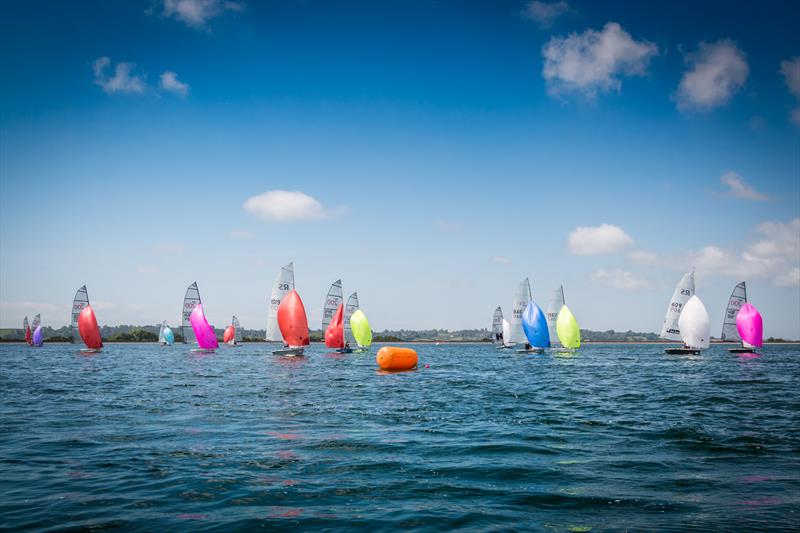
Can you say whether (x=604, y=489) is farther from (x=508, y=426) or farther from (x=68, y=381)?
(x=68, y=381)

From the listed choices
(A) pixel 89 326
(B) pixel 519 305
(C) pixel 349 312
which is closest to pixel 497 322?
(B) pixel 519 305

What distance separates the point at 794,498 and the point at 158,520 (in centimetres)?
988

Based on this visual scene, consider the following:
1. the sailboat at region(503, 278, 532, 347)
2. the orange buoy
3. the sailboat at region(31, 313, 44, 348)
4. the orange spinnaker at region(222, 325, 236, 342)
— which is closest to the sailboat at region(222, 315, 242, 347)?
the orange spinnaker at region(222, 325, 236, 342)

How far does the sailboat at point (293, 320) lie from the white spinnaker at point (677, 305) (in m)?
42.2

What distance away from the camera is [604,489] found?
9188mm

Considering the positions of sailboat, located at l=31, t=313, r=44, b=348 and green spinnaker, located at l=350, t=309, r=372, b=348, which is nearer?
green spinnaker, located at l=350, t=309, r=372, b=348

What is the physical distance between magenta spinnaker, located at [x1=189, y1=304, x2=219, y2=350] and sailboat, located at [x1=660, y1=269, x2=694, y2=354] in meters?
56.3

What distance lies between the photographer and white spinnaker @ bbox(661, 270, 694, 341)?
63.1 metres

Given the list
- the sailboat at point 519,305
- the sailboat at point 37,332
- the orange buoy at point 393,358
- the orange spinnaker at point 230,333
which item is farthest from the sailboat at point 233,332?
the orange buoy at point 393,358

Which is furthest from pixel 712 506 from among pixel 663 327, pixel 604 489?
pixel 663 327

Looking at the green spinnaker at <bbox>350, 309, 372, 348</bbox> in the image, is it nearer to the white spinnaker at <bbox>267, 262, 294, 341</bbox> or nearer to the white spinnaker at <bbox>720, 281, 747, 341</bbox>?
the white spinnaker at <bbox>267, 262, 294, 341</bbox>

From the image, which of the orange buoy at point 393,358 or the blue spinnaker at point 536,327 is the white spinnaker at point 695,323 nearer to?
the blue spinnaker at point 536,327

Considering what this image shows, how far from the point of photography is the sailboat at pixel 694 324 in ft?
192

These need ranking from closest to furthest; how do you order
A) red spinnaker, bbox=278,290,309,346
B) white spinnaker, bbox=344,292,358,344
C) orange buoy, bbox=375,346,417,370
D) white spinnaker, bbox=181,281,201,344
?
orange buoy, bbox=375,346,417,370
red spinnaker, bbox=278,290,309,346
white spinnaker, bbox=344,292,358,344
white spinnaker, bbox=181,281,201,344
